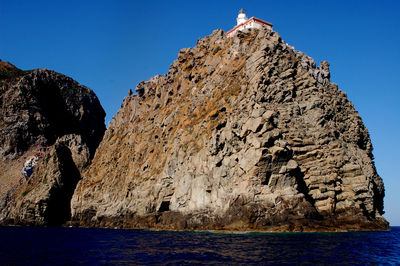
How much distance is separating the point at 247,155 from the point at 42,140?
90.7 meters

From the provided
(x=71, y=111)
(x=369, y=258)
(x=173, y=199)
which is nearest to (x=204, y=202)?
(x=173, y=199)

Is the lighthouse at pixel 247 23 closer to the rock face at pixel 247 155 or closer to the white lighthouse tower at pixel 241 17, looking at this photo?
the white lighthouse tower at pixel 241 17

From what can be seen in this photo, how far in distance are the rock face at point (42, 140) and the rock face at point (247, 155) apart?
35.5 feet

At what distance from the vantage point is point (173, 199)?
60.2 meters

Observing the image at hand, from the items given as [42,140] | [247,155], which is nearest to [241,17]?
[247,155]

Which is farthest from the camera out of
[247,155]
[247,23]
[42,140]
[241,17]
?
[42,140]

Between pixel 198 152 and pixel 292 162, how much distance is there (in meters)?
18.7

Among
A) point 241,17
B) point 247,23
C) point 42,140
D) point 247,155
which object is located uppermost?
point 241,17

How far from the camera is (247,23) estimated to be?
80.8 m

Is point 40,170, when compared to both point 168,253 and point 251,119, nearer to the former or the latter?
point 251,119

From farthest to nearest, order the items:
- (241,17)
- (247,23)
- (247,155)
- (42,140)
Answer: (42,140) < (241,17) < (247,23) < (247,155)

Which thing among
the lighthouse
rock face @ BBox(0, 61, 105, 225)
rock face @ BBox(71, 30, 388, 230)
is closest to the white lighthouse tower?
the lighthouse

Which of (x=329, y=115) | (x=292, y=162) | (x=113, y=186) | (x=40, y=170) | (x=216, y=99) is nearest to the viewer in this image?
(x=292, y=162)

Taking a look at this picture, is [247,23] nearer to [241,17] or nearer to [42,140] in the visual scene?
[241,17]
